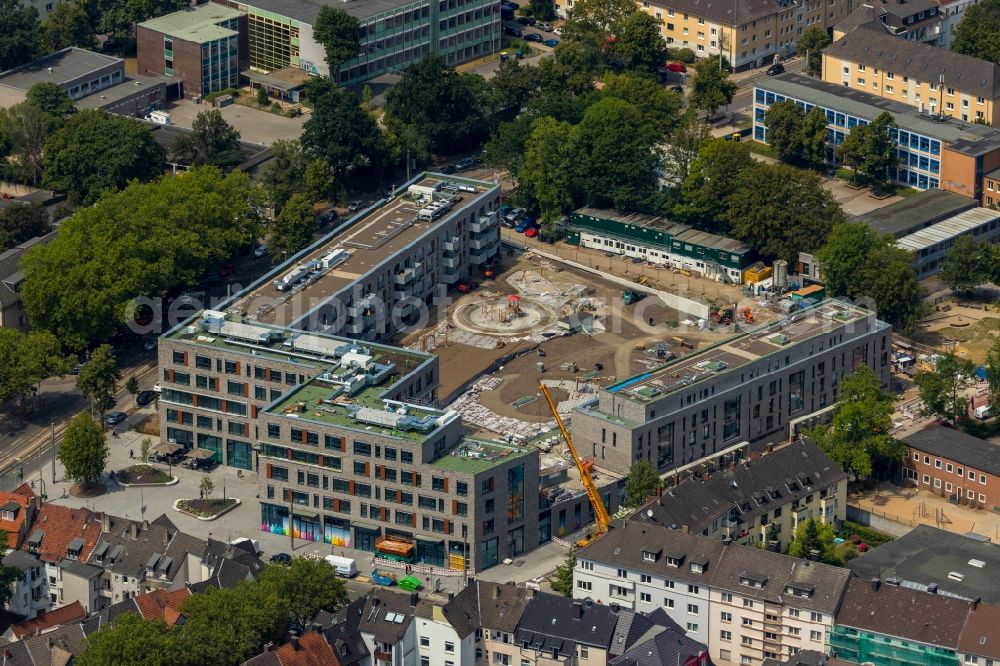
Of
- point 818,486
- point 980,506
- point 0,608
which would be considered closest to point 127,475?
point 0,608

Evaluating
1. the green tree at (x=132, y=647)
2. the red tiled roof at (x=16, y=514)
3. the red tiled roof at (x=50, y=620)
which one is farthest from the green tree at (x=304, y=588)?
the red tiled roof at (x=16, y=514)

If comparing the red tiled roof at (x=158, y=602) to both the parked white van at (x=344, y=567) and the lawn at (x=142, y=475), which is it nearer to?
the parked white van at (x=344, y=567)

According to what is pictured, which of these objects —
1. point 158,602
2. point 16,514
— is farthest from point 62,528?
point 158,602

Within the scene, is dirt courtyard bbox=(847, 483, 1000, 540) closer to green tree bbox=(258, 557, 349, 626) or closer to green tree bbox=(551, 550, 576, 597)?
green tree bbox=(551, 550, 576, 597)

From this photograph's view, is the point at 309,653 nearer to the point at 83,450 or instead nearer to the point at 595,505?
the point at 595,505

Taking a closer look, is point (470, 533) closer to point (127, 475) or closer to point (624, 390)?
point (624, 390)
